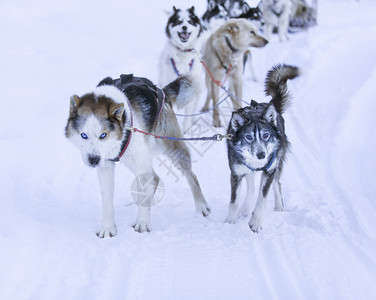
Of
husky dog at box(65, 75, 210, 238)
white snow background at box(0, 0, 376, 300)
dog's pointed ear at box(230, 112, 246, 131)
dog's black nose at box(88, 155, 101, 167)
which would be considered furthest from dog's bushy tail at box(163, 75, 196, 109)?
dog's black nose at box(88, 155, 101, 167)

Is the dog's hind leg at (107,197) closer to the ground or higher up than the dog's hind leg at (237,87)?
closer to the ground

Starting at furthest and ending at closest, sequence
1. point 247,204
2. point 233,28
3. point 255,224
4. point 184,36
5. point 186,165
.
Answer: point 233,28 < point 184,36 < point 186,165 < point 247,204 < point 255,224

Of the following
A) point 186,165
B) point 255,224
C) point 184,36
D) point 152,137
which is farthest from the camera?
point 184,36

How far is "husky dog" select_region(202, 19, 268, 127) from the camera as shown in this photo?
541cm

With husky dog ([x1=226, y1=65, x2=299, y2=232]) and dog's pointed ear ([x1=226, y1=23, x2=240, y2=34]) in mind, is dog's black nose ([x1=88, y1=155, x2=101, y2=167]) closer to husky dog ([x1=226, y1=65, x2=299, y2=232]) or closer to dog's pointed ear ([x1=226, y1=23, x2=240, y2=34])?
husky dog ([x1=226, y1=65, x2=299, y2=232])

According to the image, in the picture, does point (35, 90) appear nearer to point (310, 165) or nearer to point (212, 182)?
point (212, 182)

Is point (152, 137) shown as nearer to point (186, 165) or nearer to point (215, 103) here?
point (186, 165)

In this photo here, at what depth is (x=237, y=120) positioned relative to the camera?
2746 millimetres

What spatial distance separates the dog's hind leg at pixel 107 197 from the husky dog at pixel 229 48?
284cm

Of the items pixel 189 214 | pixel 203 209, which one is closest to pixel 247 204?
pixel 203 209

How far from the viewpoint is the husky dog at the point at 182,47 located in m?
4.99

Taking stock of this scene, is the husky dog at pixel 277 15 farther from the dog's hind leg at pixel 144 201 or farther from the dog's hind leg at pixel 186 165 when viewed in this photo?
the dog's hind leg at pixel 144 201

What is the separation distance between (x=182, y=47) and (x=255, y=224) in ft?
9.70

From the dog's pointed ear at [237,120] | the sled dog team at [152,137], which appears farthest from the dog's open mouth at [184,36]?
the dog's pointed ear at [237,120]
